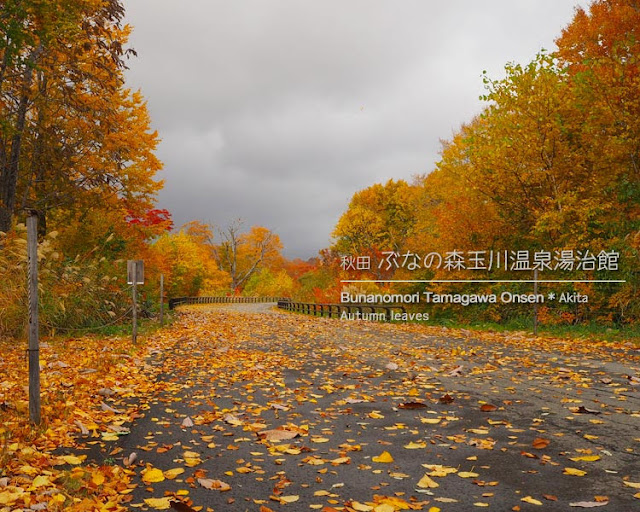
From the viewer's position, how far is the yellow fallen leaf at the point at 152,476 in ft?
14.4

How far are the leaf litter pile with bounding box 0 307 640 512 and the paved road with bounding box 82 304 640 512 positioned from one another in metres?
0.02

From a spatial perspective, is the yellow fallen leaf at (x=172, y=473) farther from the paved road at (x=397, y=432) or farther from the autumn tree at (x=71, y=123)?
the autumn tree at (x=71, y=123)

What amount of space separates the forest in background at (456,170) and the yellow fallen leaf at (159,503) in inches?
379

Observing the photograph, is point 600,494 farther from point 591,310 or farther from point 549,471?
point 591,310

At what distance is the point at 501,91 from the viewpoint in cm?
1817

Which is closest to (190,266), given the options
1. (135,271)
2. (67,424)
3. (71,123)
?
(71,123)

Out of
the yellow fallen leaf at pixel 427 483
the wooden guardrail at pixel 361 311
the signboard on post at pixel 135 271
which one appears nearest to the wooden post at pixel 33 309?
the yellow fallen leaf at pixel 427 483

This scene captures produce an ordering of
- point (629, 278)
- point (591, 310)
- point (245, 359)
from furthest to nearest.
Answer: point (591, 310)
point (629, 278)
point (245, 359)

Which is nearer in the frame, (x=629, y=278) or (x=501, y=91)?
(x=629, y=278)

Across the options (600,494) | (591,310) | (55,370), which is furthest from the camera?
(591,310)

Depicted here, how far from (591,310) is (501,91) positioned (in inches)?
309

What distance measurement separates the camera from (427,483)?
13.8 ft

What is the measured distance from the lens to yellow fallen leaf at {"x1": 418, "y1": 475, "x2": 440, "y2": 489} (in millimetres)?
4160

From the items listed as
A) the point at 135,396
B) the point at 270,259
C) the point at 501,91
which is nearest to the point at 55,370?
the point at 135,396
